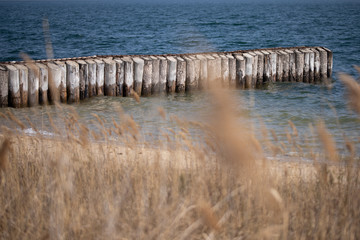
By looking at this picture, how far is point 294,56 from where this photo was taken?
1320 centimetres

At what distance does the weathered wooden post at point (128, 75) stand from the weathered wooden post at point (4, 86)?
9.79 ft

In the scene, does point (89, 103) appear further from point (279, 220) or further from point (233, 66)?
point (279, 220)

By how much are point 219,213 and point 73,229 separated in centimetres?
110

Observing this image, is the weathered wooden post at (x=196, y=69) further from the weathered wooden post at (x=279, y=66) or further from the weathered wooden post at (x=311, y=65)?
the weathered wooden post at (x=311, y=65)

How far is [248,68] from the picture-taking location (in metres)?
12.2

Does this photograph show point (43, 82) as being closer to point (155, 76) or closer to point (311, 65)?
point (155, 76)

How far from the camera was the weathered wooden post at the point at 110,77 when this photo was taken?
10.3 metres

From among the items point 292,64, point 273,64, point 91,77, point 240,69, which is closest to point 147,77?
point 91,77

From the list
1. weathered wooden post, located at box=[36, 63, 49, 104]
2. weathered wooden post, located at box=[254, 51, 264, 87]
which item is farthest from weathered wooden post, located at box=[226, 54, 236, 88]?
weathered wooden post, located at box=[36, 63, 49, 104]

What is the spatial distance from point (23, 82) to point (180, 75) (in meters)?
4.24

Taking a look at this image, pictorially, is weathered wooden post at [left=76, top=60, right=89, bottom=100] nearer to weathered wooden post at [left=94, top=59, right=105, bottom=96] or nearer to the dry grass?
weathered wooden post at [left=94, top=59, right=105, bottom=96]

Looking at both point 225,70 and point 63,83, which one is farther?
point 225,70

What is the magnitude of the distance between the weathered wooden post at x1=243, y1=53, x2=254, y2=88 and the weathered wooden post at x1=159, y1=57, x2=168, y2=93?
265 cm

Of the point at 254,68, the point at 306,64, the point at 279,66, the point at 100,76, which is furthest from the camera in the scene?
the point at 306,64
